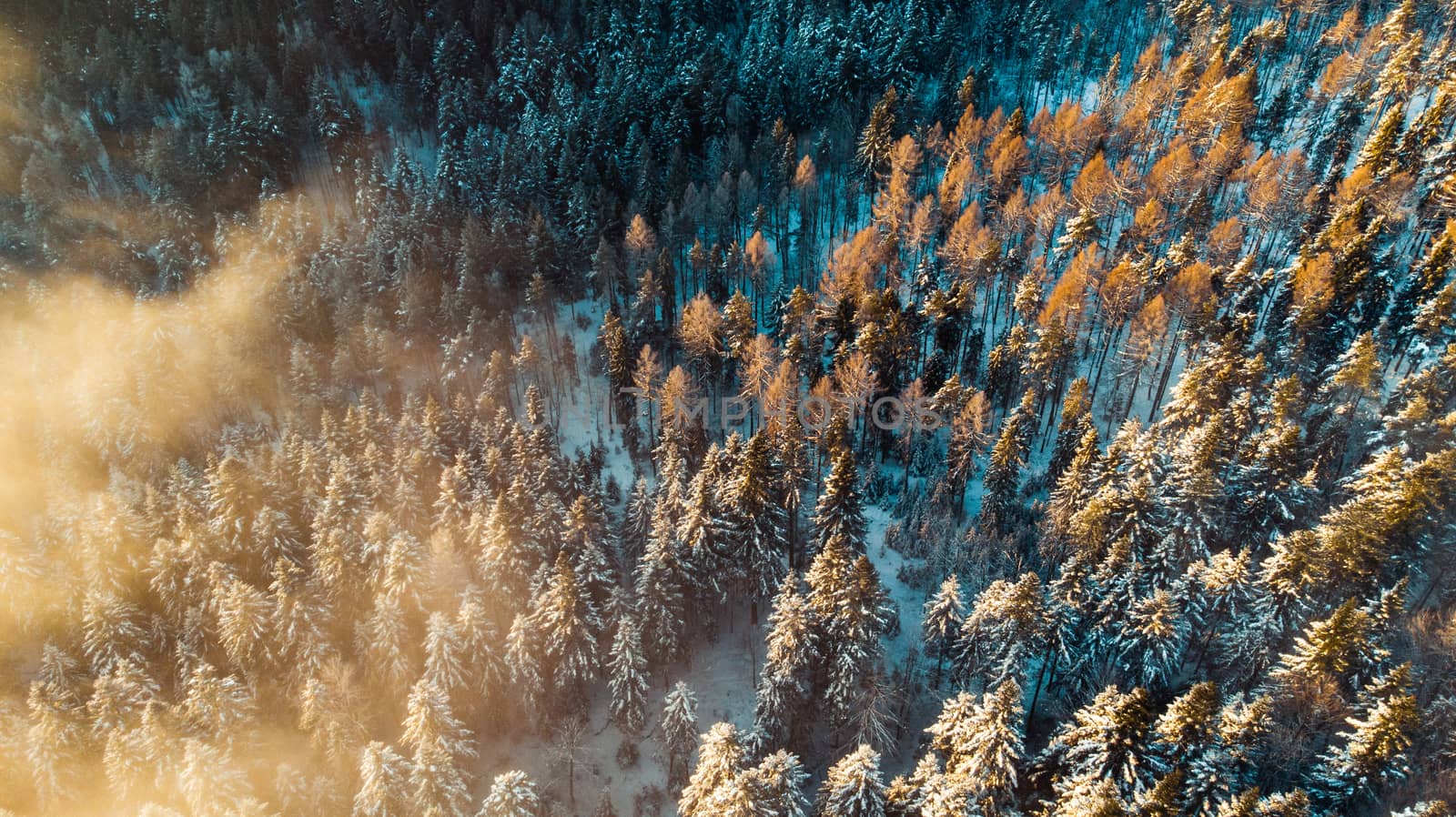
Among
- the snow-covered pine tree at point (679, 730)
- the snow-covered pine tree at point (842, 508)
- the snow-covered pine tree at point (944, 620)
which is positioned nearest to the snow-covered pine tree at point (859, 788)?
the snow-covered pine tree at point (679, 730)

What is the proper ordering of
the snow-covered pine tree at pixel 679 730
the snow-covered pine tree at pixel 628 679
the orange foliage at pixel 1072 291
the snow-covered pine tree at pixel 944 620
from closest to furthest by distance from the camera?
the snow-covered pine tree at pixel 679 730
the snow-covered pine tree at pixel 944 620
the snow-covered pine tree at pixel 628 679
the orange foliage at pixel 1072 291

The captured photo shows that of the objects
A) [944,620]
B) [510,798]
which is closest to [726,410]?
[944,620]

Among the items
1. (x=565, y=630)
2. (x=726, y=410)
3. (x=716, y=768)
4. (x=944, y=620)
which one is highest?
(x=716, y=768)

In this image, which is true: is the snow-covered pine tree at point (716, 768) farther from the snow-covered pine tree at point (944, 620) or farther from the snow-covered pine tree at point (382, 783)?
the snow-covered pine tree at point (944, 620)

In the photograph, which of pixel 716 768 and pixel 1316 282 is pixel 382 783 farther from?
pixel 1316 282

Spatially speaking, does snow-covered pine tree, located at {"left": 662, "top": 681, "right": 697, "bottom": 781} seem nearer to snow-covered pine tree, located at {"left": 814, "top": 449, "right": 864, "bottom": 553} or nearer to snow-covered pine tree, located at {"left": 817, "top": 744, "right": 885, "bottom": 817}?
snow-covered pine tree, located at {"left": 817, "top": 744, "right": 885, "bottom": 817}

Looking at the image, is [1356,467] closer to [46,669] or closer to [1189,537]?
[1189,537]

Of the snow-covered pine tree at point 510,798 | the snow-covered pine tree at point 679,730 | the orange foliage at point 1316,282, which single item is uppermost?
the orange foliage at point 1316,282

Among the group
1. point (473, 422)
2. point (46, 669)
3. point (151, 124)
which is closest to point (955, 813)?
point (473, 422)

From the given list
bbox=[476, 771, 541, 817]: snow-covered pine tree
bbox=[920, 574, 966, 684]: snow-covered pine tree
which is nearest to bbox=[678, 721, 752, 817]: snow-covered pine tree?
bbox=[476, 771, 541, 817]: snow-covered pine tree
